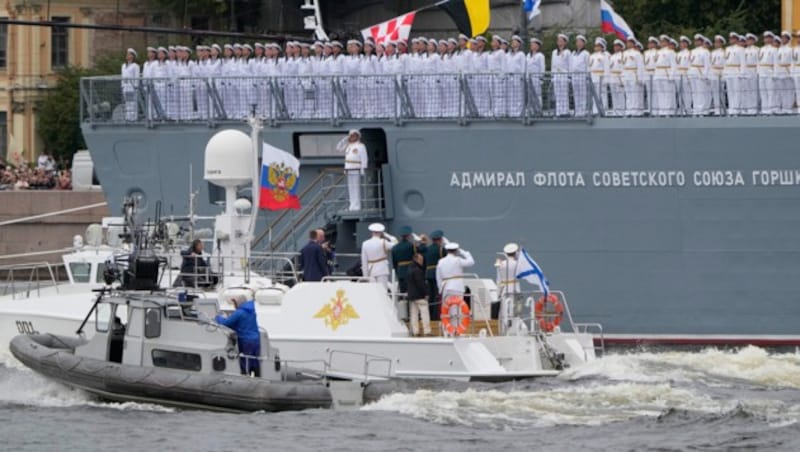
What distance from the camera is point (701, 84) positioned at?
115ft

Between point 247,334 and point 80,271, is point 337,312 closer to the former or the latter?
point 247,334

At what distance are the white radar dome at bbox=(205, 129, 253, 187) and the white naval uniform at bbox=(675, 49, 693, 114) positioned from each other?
7.83 m

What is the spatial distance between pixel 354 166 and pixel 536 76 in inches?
133

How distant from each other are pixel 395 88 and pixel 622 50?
149 inches

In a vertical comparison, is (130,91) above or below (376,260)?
above

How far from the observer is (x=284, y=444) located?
2414cm

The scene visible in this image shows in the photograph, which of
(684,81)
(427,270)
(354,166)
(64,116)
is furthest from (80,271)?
(64,116)

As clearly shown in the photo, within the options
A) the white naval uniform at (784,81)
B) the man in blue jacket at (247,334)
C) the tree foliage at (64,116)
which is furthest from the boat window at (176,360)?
the tree foliage at (64,116)

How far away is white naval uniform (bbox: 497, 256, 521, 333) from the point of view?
96.2ft

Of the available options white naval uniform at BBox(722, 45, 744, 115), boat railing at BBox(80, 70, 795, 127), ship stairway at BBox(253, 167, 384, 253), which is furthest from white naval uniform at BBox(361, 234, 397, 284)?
white naval uniform at BBox(722, 45, 744, 115)

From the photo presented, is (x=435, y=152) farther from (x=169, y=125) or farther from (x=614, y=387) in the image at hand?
(x=614, y=387)

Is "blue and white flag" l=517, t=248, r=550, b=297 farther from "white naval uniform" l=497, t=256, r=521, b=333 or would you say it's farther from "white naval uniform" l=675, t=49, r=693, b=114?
"white naval uniform" l=675, t=49, r=693, b=114

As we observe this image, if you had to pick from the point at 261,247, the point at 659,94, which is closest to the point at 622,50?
the point at 659,94

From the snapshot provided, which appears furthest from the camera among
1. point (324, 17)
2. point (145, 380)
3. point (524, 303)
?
point (324, 17)
